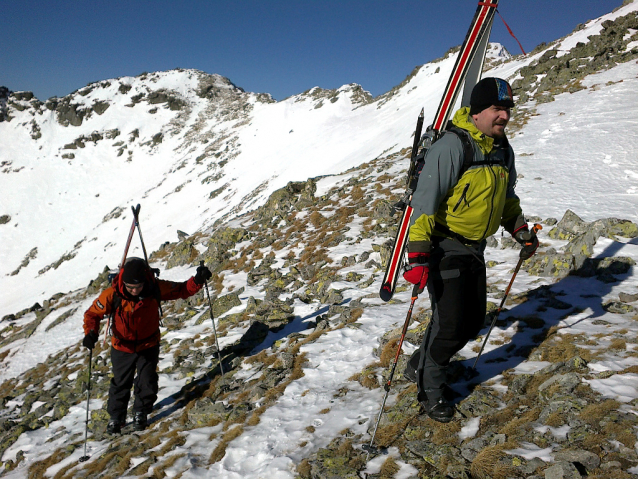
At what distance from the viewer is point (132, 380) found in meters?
7.05

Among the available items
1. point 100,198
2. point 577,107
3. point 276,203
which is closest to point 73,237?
point 100,198

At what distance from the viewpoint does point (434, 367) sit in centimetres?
415

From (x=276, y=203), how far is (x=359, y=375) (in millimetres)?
14513

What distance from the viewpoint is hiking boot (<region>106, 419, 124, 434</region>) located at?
269 inches

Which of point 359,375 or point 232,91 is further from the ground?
point 232,91

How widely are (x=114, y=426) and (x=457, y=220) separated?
735 cm

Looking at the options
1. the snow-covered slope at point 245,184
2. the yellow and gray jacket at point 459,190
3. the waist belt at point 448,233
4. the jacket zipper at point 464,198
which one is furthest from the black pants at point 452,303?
the snow-covered slope at point 245,184

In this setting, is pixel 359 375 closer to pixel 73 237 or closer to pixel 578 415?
pixel 578 415

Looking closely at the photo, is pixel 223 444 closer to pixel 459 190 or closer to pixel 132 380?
pixel 132 380

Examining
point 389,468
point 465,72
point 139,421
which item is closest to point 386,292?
point 389,468

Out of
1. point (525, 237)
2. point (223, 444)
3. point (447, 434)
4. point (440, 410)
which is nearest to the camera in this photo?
point (447, 434)

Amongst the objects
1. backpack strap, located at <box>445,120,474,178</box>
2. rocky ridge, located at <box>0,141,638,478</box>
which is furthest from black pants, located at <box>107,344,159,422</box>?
backpack strap, located at <box>445,120,474,178</box>

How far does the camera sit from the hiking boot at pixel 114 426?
6.84 m

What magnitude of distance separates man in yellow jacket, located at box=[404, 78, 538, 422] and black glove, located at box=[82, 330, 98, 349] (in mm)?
5596
